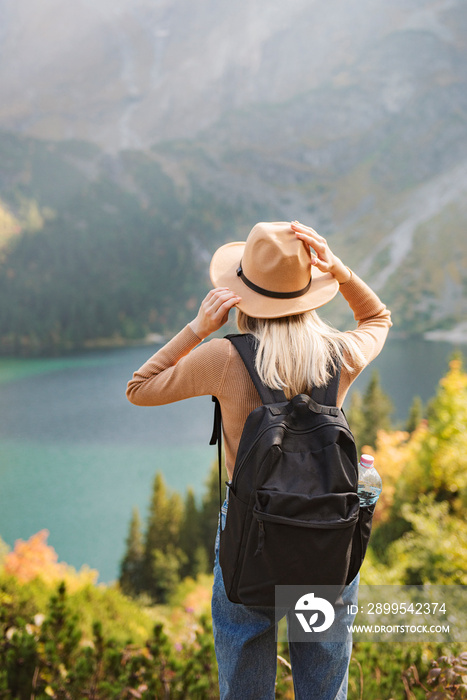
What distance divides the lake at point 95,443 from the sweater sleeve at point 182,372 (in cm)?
3158

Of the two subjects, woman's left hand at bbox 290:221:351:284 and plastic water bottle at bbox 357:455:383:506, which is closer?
woman's left hand at bbox 290:221:351:284

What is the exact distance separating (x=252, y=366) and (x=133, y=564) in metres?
25.3

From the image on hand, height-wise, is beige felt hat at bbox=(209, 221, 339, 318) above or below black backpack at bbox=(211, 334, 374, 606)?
Result: above

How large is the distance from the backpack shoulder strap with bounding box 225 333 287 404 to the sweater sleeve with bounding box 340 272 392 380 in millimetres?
318

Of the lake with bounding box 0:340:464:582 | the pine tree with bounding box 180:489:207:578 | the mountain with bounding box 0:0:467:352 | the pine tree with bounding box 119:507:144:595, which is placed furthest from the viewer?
the mountain with bounding box 0:0:467:352

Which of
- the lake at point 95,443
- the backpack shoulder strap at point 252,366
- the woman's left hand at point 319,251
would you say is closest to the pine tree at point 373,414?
the lake at point 95,443

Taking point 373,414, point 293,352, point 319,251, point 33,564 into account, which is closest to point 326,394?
point 293,352

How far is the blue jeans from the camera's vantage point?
106cm

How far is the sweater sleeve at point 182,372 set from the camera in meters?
1.00

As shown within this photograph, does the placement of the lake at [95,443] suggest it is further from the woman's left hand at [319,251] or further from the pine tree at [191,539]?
the woman's left hand at [319,251]

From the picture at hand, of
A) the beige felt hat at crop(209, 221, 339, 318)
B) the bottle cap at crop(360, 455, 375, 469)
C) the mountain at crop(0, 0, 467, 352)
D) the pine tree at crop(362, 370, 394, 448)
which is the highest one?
the mountain at crop(0, 0, 467, 352)

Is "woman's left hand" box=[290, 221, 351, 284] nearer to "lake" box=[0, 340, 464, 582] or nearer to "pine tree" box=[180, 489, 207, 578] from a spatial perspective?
"pine tree" box=[180, 489, 207, 578]

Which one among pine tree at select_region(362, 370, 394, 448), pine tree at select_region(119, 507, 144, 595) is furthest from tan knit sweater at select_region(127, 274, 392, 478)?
pine tree at select_region(362, 370, 394, 448)

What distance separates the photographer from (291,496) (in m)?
0.91
